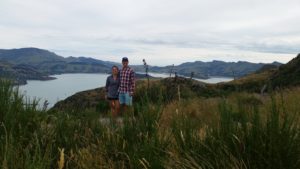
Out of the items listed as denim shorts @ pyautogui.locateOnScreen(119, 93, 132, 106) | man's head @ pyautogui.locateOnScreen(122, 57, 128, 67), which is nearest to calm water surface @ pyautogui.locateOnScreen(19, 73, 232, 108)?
denim shorts @ pyautogui.locateOnScreen(119, 93, 132, 106)

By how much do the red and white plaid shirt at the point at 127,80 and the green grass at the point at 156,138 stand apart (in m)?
5.83

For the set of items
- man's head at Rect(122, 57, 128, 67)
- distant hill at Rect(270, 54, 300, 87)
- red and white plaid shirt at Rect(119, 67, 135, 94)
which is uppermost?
man's head at Rect(122, 57, 128, 67)

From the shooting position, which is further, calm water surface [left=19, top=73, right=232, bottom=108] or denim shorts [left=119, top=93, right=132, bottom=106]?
denim shorts [left=119, top=93, right=132, bottom=106]

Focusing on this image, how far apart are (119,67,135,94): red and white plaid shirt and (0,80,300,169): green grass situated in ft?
19.1

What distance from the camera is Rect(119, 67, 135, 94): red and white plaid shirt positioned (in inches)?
469

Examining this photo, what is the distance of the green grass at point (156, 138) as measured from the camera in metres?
3.62

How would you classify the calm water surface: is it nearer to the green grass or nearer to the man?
the green grass

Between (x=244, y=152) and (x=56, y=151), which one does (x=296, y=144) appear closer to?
(x=244, y=152)

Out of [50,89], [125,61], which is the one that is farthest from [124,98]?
[50,89]

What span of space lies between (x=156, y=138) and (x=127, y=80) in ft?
24.6

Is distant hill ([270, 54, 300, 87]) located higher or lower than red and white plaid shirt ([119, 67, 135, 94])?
lower

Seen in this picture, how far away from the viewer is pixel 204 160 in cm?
377

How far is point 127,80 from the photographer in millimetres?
11945

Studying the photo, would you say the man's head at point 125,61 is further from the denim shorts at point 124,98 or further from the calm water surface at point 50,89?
the calm water surface at point 50,89
